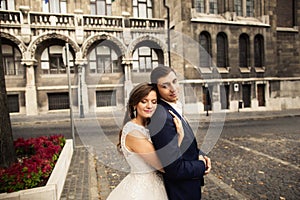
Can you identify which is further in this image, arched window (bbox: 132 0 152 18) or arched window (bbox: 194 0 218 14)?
arched window (bbox: 132 0 152 18)

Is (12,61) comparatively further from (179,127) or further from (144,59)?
(179,127)

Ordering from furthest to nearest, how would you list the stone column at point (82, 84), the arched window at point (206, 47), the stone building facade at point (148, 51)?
the arched window at point (206, 47) → the stone column at point (82, 84) → the stone building facade at point (148, 51)

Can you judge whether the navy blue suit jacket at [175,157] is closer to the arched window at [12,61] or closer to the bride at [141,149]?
the bride at [141,149]

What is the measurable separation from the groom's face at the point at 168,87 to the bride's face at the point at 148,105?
0.32 feet

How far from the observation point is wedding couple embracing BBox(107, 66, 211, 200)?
1.71 m

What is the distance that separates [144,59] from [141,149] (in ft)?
68.2

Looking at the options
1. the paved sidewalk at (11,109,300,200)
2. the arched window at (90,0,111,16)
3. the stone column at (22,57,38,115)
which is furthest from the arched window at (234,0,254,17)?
the paved sidewalk at (11,109,300,200)

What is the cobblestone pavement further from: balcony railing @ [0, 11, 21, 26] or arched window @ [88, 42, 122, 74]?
balcony railing @ [0, 11, 21, 26]

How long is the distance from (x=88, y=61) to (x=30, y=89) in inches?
218

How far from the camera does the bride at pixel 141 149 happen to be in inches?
71.1

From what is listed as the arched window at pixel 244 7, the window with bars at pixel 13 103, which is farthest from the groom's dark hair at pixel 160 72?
the arched window at pixel 244 7

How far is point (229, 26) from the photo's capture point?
20.2 m

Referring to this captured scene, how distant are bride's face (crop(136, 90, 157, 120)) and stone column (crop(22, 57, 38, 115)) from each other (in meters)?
19.4

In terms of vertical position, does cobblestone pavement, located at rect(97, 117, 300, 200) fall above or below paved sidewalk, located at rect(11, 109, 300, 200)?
below
